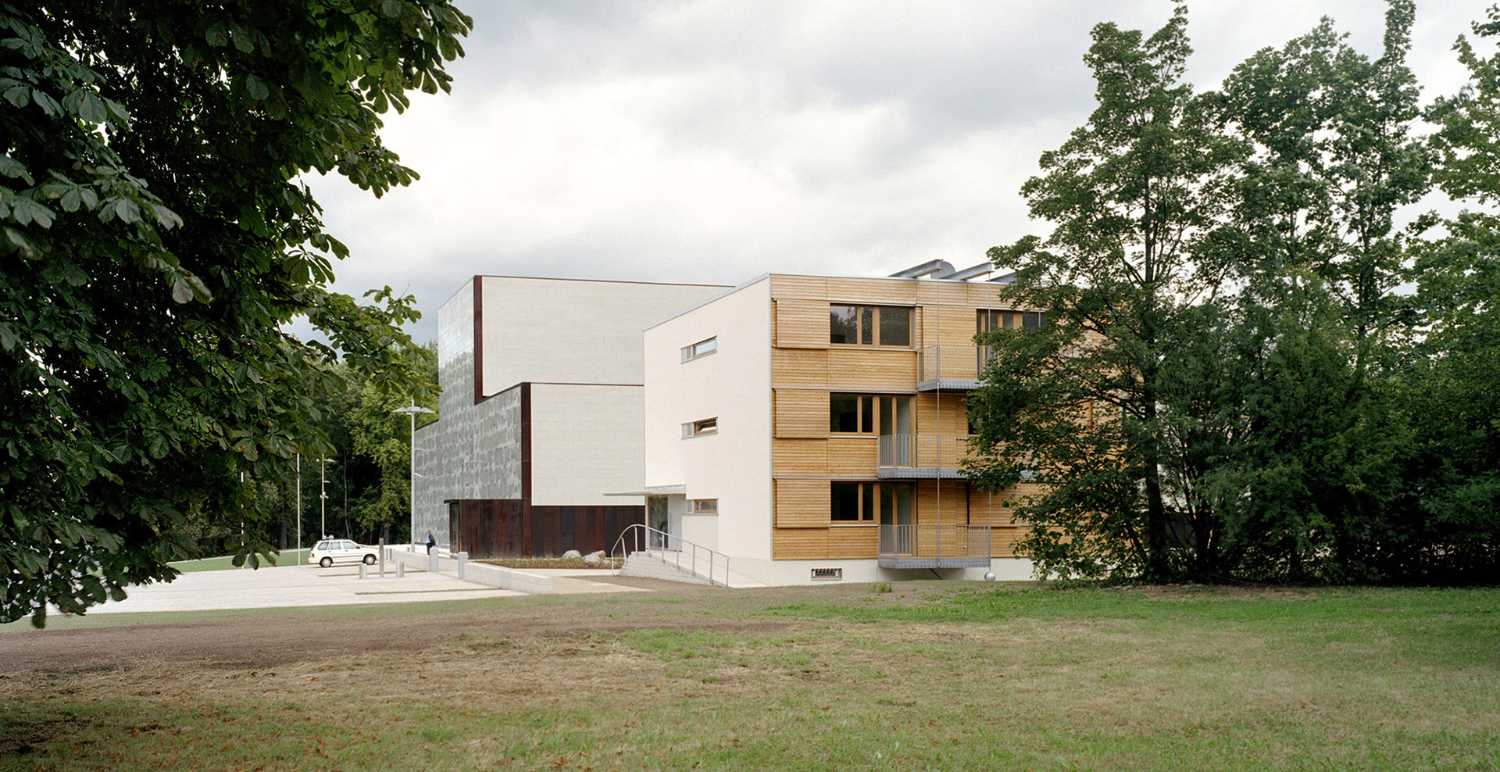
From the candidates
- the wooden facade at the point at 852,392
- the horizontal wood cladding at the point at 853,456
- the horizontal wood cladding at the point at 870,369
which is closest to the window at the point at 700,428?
the wooden facade at the point at 852,392

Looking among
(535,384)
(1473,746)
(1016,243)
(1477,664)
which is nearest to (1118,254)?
(1016,243)

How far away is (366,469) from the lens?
348 ft

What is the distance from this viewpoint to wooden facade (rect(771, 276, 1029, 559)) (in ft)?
122

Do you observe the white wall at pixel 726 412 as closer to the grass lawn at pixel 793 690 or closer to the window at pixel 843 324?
the window at pixel 843 324

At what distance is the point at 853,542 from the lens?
3756 centimetres

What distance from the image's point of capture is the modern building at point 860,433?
1467 inches

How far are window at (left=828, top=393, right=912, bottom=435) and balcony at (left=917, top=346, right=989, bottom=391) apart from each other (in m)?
0.94

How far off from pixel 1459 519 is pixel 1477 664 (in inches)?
445

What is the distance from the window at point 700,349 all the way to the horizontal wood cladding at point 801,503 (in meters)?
6.22

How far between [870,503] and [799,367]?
4590mm

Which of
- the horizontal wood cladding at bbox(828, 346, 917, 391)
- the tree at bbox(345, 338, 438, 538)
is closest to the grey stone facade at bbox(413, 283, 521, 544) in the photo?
the tree at bbox(345, 338, 438, 538)

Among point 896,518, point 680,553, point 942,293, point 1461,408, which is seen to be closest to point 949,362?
point 942,293

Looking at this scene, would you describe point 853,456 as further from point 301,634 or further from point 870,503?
point 301,634

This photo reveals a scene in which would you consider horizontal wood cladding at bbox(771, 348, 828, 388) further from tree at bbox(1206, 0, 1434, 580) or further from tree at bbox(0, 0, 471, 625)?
tree at bbox(0, 0, 471, 625)
